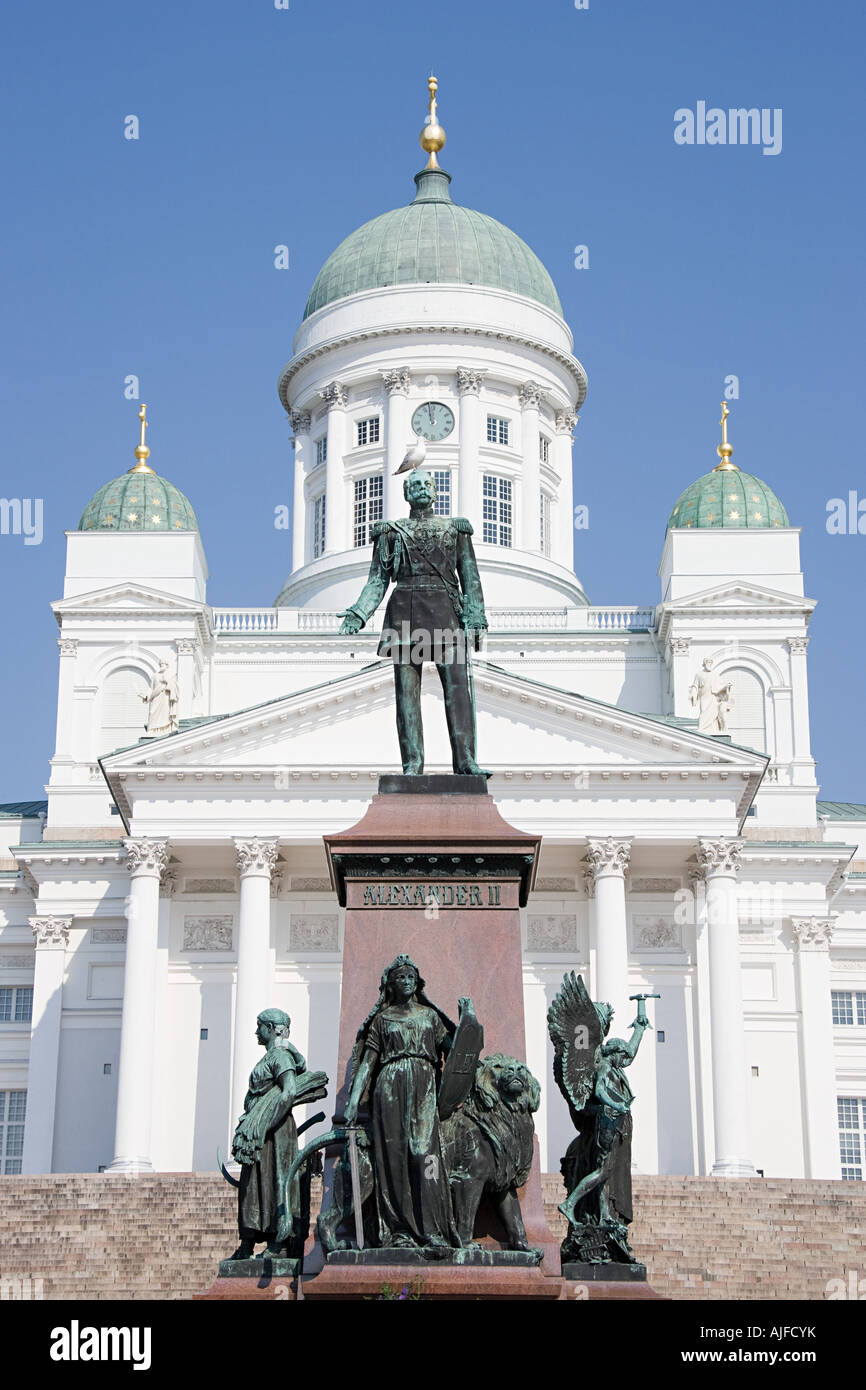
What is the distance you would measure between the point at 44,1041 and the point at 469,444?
81.1 feet

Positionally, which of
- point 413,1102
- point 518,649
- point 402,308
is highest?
point 402,308

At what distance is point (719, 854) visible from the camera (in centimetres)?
4925

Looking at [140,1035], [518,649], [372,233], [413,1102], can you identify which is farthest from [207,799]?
[413,1102]

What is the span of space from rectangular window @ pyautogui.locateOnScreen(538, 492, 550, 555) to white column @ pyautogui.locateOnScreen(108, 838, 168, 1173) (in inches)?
929

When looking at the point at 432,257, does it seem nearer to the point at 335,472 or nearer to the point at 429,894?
the point at 335,472

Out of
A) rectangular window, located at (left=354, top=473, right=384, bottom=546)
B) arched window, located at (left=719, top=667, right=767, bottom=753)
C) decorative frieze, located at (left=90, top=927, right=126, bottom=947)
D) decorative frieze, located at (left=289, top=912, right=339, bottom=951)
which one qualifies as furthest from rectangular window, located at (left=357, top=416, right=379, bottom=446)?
decorative frieze, located at (left=289, top=912, right=339, bottom=951)

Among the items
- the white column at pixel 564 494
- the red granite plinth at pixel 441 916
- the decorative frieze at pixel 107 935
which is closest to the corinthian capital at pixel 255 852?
the decorative frieze at pixel 107 935

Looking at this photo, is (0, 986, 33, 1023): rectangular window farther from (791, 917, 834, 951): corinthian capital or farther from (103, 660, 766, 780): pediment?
(791, 917, 834, 951): corinthian capital

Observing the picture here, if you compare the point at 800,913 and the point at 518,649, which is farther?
the point at 518,649

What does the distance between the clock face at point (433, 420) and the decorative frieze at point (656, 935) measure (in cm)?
2325

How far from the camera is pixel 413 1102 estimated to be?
44.3ft

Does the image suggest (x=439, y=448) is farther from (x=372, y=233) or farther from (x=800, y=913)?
(x=800, y=913)

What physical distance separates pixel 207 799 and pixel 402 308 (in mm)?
25556
